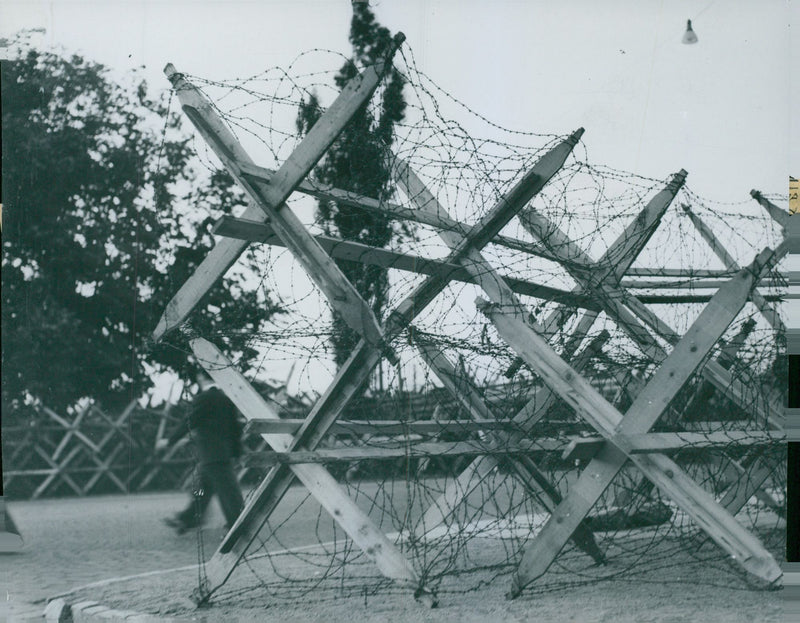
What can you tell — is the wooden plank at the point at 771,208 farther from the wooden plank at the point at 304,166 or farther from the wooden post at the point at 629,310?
the wooden plank at the point at 304,166

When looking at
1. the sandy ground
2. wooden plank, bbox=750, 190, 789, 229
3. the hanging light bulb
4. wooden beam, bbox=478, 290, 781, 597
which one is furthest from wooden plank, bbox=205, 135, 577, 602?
wooden plank, bbox=750, 190, 789, 229

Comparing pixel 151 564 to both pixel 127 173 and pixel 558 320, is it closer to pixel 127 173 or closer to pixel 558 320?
pixel 558 320

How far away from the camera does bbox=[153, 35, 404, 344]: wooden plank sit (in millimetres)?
5398

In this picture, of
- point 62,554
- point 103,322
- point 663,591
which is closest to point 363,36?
point 663,591

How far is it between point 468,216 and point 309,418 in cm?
183

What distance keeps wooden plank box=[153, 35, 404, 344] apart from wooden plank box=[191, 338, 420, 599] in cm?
109

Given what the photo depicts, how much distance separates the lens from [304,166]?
17.9ft

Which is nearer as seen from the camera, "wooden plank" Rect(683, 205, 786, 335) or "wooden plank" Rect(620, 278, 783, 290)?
"wooden plank" Rect(620, 278, 783, 290)

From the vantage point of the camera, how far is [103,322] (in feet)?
48.3

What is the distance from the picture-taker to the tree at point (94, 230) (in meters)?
13.0

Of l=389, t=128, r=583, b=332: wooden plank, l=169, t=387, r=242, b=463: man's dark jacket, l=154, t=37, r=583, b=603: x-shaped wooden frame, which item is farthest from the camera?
l=169, t=387, r=242, b=463: man's dark jacket

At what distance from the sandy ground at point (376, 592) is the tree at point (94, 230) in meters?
4.78

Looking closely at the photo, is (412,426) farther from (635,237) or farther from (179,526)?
(179,526)

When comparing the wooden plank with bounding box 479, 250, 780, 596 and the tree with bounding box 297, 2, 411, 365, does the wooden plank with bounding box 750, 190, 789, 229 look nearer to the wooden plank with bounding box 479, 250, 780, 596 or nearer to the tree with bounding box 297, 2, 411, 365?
the tree with bounding box 297, 2, 411, 365
